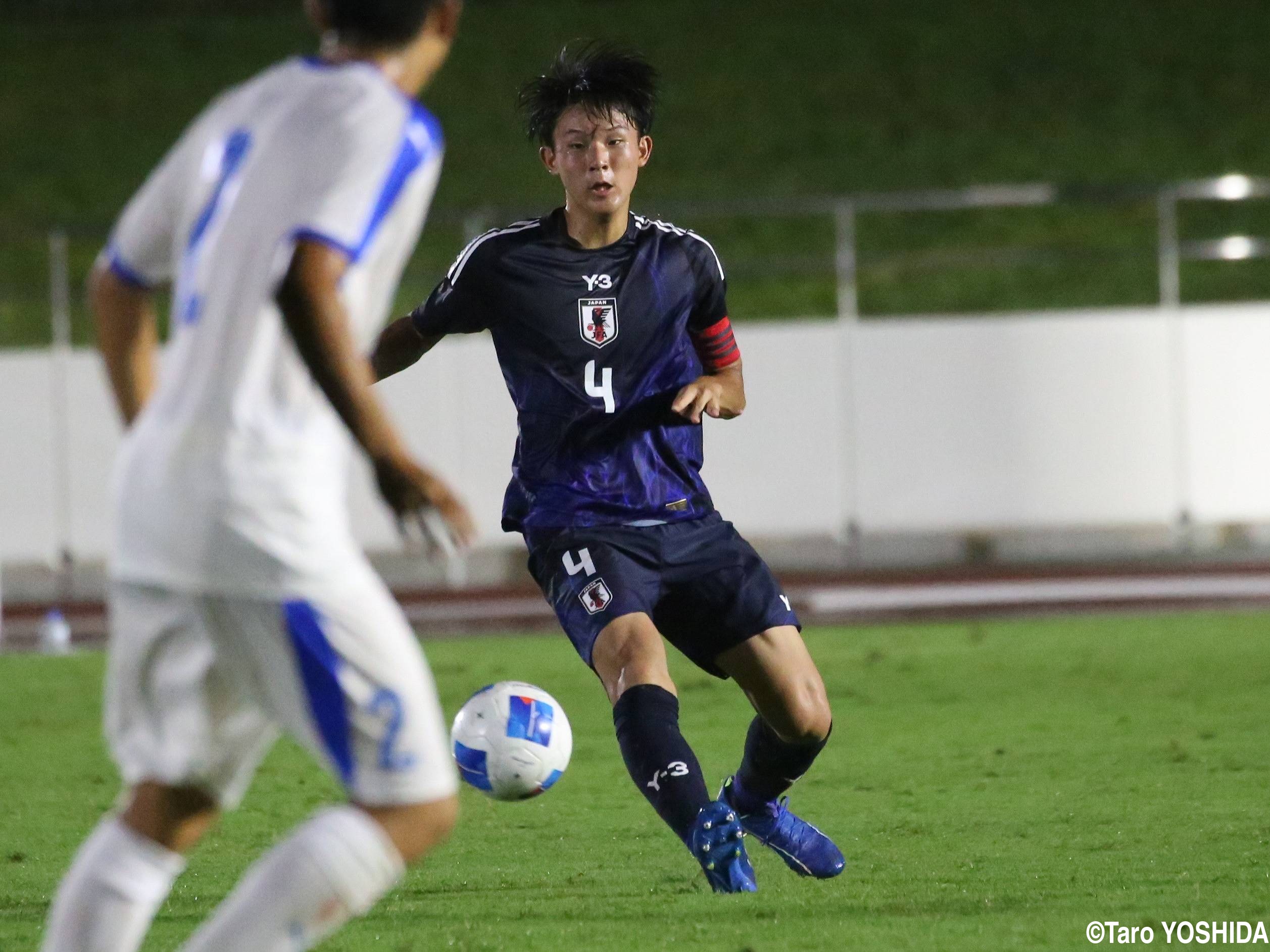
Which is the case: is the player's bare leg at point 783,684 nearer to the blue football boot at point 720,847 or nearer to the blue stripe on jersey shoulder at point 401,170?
the blue football boot at point 720,847

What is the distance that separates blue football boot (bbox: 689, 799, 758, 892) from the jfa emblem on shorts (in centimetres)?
58

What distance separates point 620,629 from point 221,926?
216cm

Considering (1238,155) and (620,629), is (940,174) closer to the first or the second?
(1238,155)

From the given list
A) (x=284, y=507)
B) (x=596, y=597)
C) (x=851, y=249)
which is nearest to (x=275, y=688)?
(x=284, y=507)

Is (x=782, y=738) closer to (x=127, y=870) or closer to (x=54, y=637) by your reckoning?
(x=127, y=870)

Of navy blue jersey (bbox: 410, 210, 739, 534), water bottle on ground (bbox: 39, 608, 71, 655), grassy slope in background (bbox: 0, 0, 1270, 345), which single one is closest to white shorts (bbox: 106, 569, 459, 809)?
navy blue jersey (bbox: 410, 210, 739, 534)

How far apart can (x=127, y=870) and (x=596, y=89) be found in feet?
9.57

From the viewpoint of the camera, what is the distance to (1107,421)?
47.7ft

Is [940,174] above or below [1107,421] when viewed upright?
above

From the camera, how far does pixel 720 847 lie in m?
4.75

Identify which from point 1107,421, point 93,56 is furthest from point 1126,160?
point 93,56

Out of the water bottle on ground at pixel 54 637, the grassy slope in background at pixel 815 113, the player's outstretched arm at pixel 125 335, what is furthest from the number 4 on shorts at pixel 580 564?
the grassy slope in background at pixel 815 113

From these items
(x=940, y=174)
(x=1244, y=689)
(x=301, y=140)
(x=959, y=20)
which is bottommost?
(x=1244, y=689)

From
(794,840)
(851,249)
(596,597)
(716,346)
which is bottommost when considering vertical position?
(794,840)
